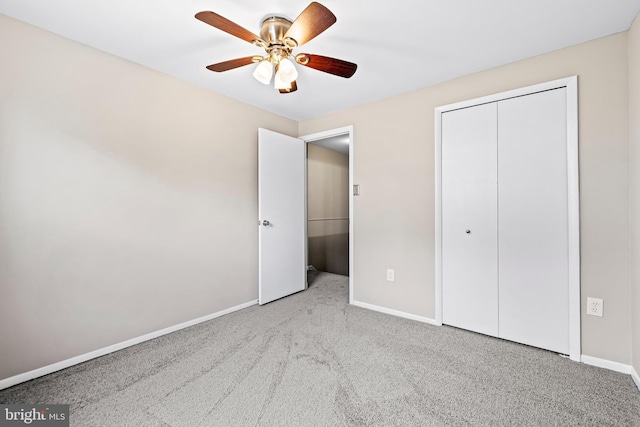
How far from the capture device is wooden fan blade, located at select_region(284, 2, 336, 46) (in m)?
1.35

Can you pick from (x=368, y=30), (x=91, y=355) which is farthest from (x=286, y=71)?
(x=91, y=355)

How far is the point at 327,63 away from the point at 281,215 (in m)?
1.98

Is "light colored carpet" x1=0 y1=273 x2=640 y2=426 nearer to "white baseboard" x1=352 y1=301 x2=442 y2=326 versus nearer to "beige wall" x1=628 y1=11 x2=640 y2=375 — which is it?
"white baseboard" x1=352 y1=301 x2=442 y2=326

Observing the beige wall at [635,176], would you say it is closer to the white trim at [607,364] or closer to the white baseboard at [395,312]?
the white trim at [607,364]

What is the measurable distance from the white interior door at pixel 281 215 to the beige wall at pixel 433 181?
0.58 metres

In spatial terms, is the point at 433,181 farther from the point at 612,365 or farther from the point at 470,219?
the point at 612,365

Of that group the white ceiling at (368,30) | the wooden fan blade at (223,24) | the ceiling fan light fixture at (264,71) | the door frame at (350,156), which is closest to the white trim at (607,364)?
the door frame at (350,156)

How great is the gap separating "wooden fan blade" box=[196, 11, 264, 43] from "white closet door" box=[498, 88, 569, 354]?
2094 mm

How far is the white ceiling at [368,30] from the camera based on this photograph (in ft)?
5.44

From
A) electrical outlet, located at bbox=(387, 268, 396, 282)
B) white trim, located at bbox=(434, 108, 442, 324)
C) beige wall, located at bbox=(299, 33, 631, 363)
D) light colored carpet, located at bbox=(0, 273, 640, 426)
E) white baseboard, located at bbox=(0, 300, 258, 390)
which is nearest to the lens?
light colored carpet, located at bbox=(0, 273, 640, 426)

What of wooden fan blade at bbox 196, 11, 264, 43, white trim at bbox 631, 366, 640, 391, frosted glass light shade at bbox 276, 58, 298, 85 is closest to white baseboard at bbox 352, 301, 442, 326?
white trim at bbox 631, 366, 640, 391

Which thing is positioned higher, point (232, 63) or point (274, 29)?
point (274, 29)

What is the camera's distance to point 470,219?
2.50 meters

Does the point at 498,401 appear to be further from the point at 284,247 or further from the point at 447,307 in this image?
the point at 284,247
